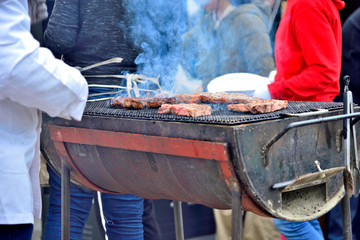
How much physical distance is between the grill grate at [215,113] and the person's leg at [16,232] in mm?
714

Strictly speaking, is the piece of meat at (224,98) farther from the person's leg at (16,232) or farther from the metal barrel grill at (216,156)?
the person's leg at (16,232)

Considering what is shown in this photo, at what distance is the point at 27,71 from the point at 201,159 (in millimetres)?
819

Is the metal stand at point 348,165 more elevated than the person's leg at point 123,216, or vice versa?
the metal stand at point 348,165

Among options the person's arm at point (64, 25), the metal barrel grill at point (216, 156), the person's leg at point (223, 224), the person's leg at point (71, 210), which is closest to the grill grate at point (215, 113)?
the metal barrel grill at point (216, 156)

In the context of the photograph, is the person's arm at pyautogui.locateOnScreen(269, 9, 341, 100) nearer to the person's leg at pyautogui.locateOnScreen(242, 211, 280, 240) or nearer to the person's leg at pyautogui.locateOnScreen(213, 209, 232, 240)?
the person's leg at pyautogui.locateOnScreen(242, 211, 280, 240)

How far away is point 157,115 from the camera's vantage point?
2129 millimetres

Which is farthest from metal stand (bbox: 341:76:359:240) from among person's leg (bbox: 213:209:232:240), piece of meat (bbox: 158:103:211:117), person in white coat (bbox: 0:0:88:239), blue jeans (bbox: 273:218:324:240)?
person's leg (bbox: 213:209:232:240)

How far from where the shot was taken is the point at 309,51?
2875mm

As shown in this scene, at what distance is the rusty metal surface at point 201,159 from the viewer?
6.15 ft

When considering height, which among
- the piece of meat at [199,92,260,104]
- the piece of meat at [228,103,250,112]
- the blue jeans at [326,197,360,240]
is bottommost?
the blue jeans at [326,197,360,240]

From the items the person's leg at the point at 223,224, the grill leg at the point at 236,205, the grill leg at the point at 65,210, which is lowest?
Result: the person's leg at the point at 223,224

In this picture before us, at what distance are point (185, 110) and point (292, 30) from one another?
1309mm

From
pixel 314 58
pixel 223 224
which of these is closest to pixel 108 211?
pixel 314 58

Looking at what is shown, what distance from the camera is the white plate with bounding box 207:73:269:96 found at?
303cm
